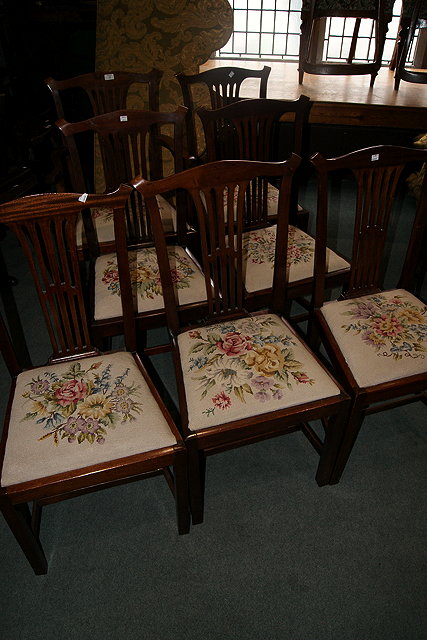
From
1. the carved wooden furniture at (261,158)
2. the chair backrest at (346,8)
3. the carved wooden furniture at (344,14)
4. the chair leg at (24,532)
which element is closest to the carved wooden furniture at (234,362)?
the carved wooden furniture at (261,158)

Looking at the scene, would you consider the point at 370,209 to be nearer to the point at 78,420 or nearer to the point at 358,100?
the point at 78,420

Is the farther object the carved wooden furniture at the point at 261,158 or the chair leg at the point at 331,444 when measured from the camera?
the carved wooden furniture at the point at 261,158

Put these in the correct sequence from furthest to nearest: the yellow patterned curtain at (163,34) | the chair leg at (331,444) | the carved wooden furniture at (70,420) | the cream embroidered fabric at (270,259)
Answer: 1. the yellow patterned curtain at (163,34)
2. the cream embroidered fabric at (270,259)
3. the chair leg at (331,444)
4. the carved wooden furniture at (70,420)

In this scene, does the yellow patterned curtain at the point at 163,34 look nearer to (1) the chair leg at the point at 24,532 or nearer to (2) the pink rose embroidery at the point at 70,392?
(2) the pink rose embroidery at the point at 70,392

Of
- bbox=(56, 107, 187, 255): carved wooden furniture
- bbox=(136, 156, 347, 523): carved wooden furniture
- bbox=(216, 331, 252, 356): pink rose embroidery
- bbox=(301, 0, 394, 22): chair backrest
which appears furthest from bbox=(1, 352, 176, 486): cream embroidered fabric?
bbox=(301, 0, 394, 22): chair backrest

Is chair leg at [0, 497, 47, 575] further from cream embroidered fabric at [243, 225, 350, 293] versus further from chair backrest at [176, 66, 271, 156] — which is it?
chair backrest at [176, 66, 271, 156]

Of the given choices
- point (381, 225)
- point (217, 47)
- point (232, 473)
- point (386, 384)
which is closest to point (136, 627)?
point (232, 473)

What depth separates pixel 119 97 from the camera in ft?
7.06

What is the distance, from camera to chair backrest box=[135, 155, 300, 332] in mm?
1166

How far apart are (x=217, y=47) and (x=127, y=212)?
1504mm

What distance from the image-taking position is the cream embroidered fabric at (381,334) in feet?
4.20

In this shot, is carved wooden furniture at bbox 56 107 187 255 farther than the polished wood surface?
No

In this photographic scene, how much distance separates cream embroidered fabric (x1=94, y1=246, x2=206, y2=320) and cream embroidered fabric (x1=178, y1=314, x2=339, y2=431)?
0.20 meters

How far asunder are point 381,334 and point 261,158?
86cm
